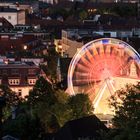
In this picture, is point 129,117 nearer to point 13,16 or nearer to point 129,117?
point 129,117

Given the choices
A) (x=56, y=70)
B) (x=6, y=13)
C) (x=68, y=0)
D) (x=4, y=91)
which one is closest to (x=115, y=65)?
(x=4, y=91)

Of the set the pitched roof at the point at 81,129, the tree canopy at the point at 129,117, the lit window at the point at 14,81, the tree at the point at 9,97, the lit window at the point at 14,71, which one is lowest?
the lit window at the point at 14,81

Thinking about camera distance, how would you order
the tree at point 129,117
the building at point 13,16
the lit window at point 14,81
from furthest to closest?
the building at point 13,16, the lit window at point 14,81, the tree at point 129,117

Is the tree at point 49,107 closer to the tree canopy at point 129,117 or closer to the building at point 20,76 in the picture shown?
the building at point 20,76

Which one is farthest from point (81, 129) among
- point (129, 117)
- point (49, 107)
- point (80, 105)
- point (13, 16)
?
point (13, 16)

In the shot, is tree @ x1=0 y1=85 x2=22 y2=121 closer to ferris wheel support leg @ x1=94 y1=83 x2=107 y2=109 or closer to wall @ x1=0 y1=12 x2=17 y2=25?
ferris wheel support leg @ x1=94 y1=83 x2=107 y2=109

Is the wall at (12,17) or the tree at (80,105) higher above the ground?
the tree at (80,105)

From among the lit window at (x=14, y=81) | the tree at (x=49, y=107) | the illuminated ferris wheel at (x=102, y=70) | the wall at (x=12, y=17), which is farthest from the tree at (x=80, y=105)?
the wall at (x=12, y=17)
